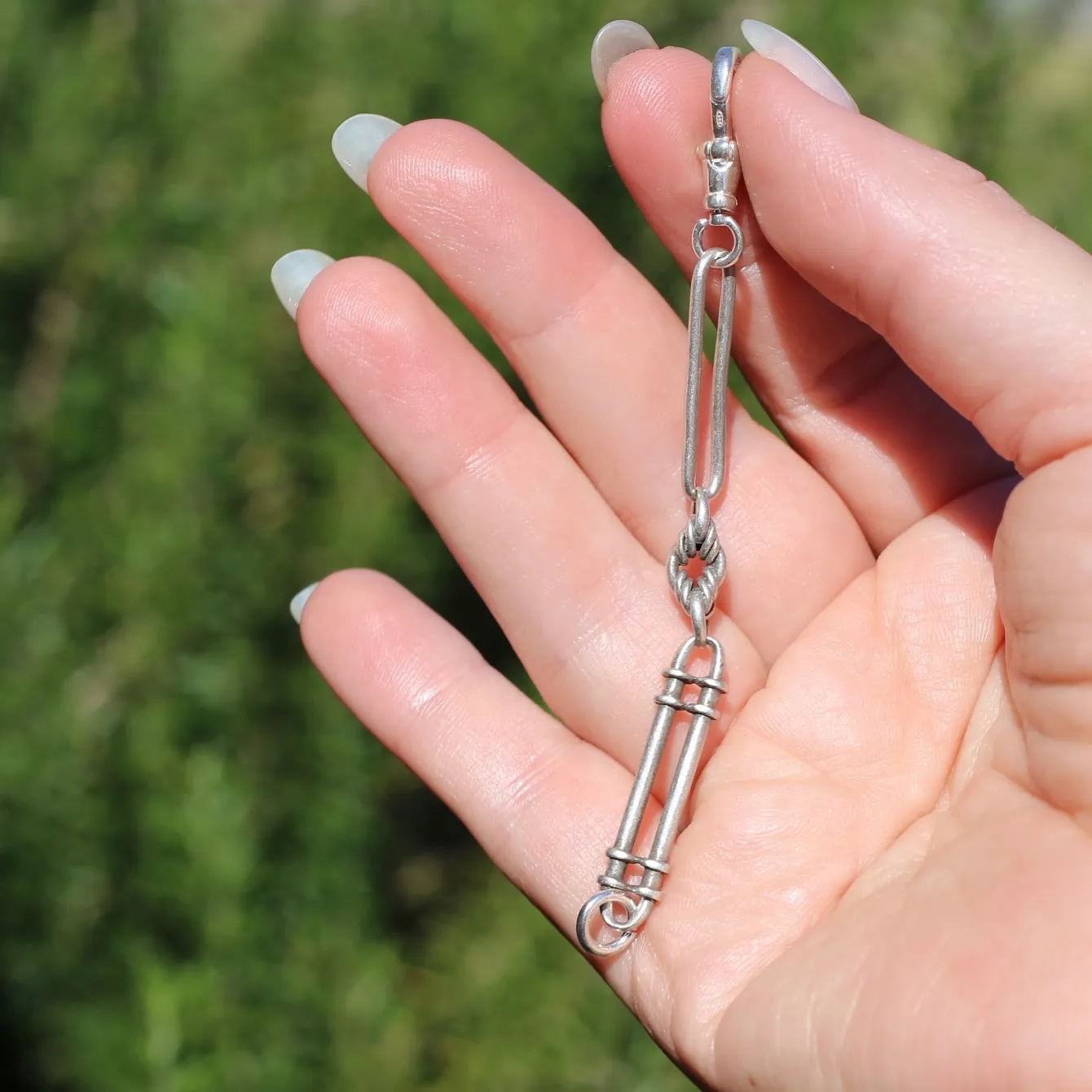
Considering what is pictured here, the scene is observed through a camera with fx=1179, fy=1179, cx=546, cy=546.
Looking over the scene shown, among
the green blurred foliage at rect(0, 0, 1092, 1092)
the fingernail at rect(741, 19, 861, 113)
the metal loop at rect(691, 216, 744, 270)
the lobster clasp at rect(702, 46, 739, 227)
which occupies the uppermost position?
the fingernail at rect(741, 19, 861, 113)

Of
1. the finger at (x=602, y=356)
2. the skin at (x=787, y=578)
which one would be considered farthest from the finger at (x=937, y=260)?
the finger at (x=602, y=356)

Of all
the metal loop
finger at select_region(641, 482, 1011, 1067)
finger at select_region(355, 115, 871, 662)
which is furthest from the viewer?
finger at select_region(355, 115, 871, 662)

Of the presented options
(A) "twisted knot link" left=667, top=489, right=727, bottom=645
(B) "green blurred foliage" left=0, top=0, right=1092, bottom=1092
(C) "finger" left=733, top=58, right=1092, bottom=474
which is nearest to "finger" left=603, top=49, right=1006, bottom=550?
(C) "finger" left=733, top=58, right=1092, bottom=474

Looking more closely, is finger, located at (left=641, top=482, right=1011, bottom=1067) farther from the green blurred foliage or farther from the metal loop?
the green blurred foliage

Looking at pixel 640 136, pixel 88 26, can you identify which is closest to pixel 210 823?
pixel 640 136

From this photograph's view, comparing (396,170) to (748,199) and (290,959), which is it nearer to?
(748,199)

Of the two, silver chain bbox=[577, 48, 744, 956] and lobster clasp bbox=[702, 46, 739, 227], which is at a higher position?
lobster clasp bbox=[702, 46, 739, 227]

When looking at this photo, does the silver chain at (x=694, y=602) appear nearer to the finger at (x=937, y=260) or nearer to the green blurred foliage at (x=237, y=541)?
the finger at (x=937, y=260)
